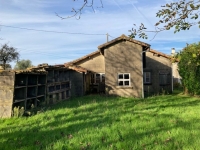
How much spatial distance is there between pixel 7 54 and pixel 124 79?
29.5 metres

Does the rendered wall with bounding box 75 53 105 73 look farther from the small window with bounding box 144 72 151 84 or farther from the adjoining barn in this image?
the small window with bounding box 144 72 151 84

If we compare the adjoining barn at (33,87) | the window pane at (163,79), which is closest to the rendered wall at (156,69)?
the window pane at (163,79)

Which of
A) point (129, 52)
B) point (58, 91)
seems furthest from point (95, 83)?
point (58, 91)

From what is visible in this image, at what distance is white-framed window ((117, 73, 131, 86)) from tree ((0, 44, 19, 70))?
27.7 m

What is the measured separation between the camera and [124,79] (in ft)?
66.3

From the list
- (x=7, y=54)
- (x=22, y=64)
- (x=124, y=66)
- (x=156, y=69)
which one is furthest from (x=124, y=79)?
(x=22, y=64)

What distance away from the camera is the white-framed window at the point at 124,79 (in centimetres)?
2018

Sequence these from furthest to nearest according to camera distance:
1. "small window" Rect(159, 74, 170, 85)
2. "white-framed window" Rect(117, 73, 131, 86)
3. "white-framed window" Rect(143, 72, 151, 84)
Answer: "white-framed window" Rect(143, 72, 151, 84) → "small window" Rect(159, 74, 170, 85) → "white-framed window" Rect(117, 73, 131, 86)

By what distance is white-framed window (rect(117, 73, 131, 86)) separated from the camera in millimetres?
20178

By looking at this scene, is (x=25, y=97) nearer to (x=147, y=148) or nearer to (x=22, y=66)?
(x=147, y=148)

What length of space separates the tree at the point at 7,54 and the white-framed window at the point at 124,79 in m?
27.7

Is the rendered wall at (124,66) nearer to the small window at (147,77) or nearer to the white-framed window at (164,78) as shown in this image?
the small window at (147,77)

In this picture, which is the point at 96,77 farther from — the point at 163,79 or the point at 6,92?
the point at 6,92

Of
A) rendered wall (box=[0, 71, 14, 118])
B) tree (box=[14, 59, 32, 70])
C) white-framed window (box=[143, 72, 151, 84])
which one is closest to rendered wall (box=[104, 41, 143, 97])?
white-framed window (box=[143, 72, 151, 84])
